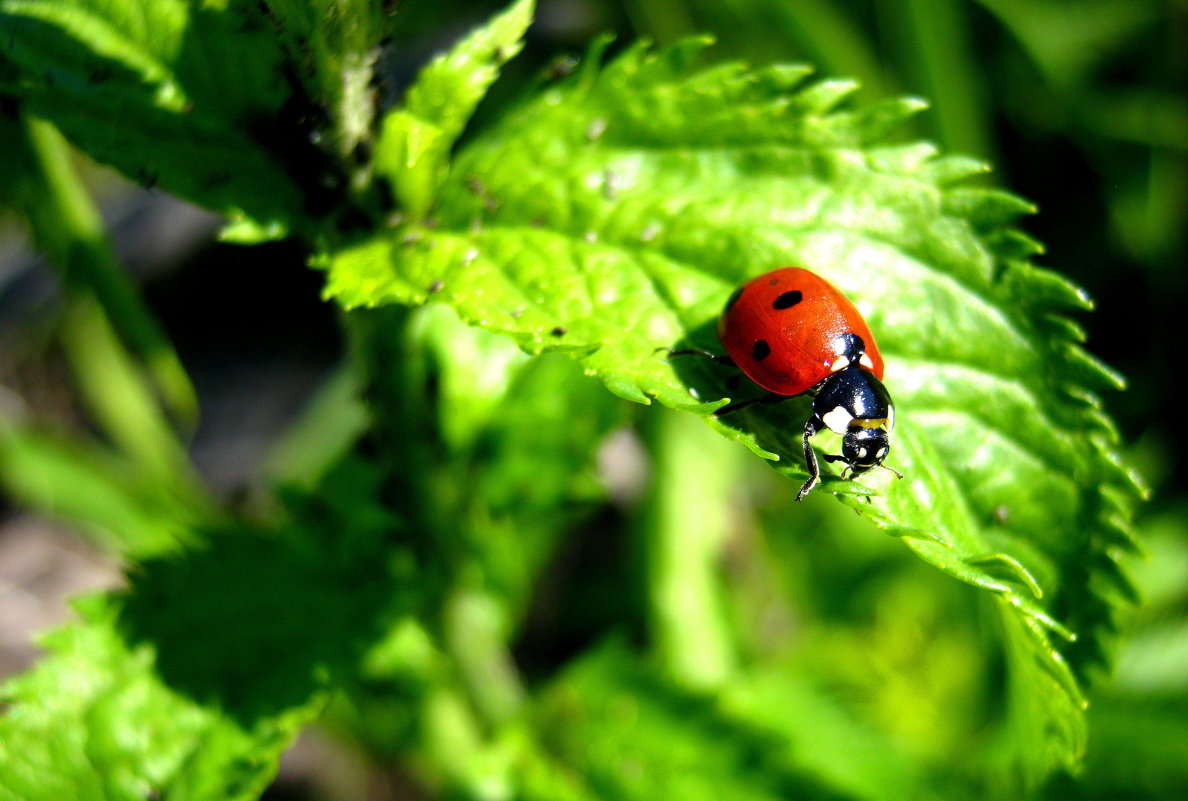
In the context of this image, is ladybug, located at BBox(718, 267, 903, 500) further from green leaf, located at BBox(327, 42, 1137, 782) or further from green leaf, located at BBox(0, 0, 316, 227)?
green leaf, located at BBox(0, 0, 316, 227)

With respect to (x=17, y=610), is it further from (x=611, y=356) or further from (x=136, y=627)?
(x=611, y=356)

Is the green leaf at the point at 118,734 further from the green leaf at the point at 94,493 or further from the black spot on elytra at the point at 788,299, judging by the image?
the green leaf at the point at 94,493

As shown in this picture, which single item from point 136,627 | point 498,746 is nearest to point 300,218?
point 136,627

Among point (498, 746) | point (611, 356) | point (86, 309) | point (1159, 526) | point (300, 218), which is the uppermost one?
point (300, 218)

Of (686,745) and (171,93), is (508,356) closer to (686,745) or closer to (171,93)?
(171,93)

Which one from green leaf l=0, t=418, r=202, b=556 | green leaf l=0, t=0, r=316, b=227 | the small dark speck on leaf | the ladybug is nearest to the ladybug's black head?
the ladybug

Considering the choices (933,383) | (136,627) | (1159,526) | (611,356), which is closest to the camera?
(611,356)

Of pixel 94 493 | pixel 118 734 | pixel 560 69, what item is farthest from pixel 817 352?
pixel 94 493
